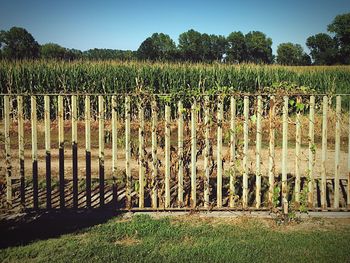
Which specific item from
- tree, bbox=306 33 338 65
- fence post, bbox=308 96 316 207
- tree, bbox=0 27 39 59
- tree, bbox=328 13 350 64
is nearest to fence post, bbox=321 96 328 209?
fence post, bbox=308 96 316 207

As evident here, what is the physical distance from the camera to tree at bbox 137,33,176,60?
117m

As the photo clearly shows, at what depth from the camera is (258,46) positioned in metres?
135

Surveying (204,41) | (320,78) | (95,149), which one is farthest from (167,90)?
(204,41)

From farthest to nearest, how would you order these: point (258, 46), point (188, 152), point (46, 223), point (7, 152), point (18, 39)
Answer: point (258, 46)
point (18, 39)
point (188, 152)
point (7, 152)
point (46, 223)

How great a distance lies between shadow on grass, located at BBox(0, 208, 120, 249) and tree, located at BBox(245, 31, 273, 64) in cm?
13445

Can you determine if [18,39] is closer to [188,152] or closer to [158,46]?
[158,46]

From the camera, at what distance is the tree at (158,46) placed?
11668 cm

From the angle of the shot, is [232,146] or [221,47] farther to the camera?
[221,47]

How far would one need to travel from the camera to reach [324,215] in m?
5.88

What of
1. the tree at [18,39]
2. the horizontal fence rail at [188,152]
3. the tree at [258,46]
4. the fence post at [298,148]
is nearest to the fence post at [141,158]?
the horizontal fence rail at [188,152]

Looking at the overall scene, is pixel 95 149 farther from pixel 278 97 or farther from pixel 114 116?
pixel 278 97

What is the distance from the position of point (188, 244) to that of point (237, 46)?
140791mm

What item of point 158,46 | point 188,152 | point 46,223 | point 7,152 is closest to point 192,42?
point 158,46

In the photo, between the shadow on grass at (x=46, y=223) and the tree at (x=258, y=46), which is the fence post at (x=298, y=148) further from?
the tree at (x=258, y=46)
